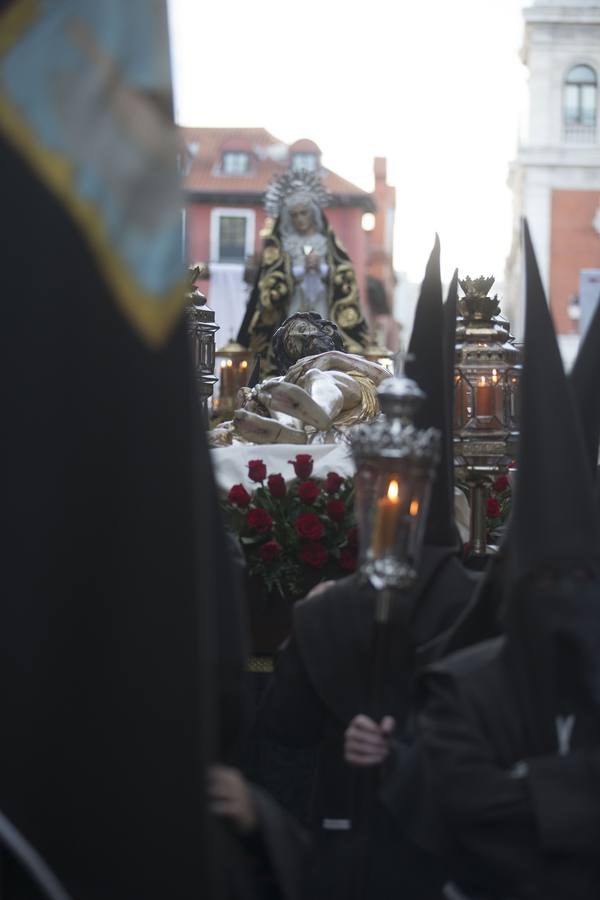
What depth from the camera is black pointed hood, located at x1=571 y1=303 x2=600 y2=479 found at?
4.84 metres

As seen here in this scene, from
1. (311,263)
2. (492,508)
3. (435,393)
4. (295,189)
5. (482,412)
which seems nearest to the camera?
(435,393)

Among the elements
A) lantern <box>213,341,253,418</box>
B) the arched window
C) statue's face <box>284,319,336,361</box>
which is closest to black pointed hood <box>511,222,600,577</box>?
statue's face <box>284,319,336,361</box>

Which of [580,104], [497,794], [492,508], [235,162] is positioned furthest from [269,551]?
[235,162]

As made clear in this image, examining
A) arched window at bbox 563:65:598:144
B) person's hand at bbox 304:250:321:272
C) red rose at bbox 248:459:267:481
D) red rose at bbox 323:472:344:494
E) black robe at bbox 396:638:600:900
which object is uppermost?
arched window at bbox 563:65:598:144

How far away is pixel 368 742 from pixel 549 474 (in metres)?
0.71

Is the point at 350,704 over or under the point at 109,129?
under

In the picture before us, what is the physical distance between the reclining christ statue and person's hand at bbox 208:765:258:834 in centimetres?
428

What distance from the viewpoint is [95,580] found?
8.85 feet

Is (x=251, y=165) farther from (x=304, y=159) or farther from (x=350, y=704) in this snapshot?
(x=350, y=704)

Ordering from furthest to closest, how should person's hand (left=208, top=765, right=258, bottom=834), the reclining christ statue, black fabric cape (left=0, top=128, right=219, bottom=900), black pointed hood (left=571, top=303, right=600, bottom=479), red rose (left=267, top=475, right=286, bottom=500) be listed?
the reclining christ statue, red rose (left=267, top=475, right=286, bottom=500), black pointed hood (left=571, top=303, right=600, bottom=479), person's hand (left=208, top=765, right=258, bottom=834), black fabric cape (left=0, top=128, right=219, bottom=900)

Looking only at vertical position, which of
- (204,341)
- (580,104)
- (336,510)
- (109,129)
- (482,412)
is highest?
(580,104)

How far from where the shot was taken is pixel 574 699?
340 centimetres

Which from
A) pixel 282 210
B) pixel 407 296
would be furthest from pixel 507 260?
pixel 282 210

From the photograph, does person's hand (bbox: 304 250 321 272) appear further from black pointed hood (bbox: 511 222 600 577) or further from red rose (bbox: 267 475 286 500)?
black pointed hood (bbox: 511 222 600 577)
